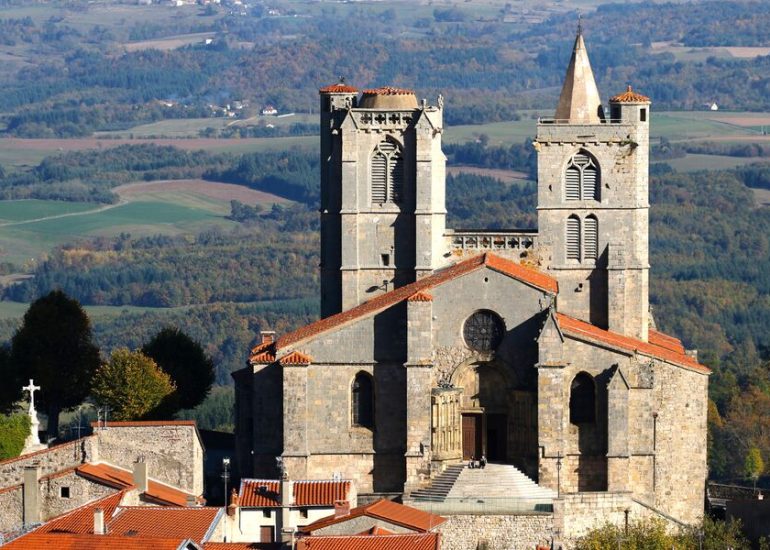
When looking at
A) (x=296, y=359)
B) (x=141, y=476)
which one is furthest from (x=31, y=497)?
(x=296, y=359)

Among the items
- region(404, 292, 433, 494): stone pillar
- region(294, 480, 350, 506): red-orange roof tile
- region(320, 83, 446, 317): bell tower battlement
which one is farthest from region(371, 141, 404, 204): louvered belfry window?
region(294, 480, 350, 506): red-orange roof tile

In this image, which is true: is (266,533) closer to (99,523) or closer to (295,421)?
(295,421)

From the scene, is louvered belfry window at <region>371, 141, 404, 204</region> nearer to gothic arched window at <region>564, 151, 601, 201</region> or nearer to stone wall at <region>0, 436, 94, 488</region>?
gothic arched window at <region>564, 151, 601, 201</region>

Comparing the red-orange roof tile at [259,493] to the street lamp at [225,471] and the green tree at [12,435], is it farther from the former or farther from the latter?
the green tree at [12,435]

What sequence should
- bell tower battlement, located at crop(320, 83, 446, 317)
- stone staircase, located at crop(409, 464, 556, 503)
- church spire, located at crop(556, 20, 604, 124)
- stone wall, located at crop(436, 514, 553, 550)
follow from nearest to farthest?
stone wall, located at crop(436, 514, 553, 550), stone staircase, located at crop(409, 464, 556, 503), bell tower battlement, located at crop(320, 83, 446, 317), church spire, located at crop(556, 20, 604, 124)

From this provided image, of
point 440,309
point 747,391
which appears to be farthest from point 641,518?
point 747,391

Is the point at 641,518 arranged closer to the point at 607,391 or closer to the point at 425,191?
the point at 607,391
